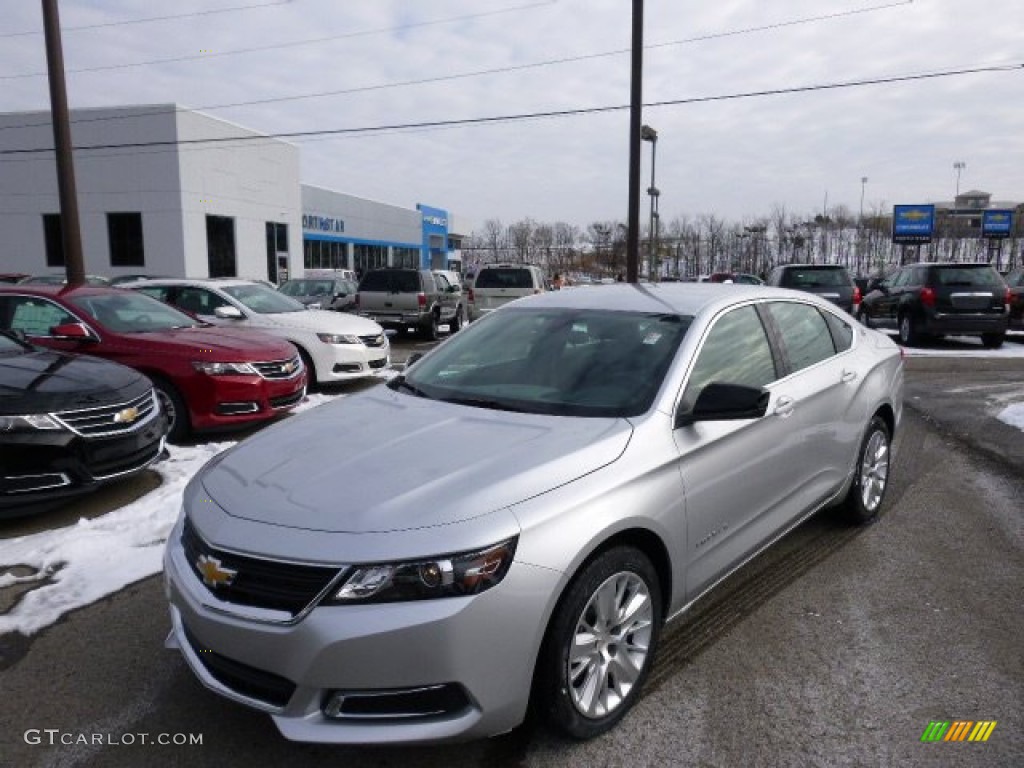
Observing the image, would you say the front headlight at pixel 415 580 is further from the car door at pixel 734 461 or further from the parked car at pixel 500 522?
the car door at pixel 734 461

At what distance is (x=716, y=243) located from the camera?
7800cm

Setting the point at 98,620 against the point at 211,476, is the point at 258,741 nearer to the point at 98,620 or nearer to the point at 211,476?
the point at 211,476

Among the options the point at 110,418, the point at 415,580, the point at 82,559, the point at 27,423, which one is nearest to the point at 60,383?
the point at 110,418

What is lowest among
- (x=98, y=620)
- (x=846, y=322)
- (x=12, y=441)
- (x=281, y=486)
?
(x=98, y=620)

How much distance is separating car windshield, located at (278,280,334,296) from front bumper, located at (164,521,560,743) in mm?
18920

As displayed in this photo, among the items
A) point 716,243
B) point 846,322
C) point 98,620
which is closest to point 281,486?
point 98,620

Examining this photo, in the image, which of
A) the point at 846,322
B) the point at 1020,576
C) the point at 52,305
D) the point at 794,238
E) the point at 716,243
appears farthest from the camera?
the point at 716,243

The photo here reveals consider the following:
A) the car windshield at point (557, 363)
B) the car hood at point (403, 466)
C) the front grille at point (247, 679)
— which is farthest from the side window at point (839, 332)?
the front grille at point (247, 679)

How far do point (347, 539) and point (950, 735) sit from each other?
2268mm

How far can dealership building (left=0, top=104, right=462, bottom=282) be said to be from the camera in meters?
29.0

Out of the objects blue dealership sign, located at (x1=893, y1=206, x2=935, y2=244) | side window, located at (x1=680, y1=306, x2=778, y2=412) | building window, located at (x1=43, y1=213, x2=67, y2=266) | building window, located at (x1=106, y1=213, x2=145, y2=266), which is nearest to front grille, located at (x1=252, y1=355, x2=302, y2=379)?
side window, located at (x1=680, y1=306, x2=778, y2=412)

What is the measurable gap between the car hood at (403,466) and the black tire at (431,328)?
44.8ft

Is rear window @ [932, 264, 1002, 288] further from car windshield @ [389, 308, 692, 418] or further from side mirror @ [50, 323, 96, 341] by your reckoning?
side mirror @ [50, 323, 96, 341]

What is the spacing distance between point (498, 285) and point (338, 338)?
24.3 feet
